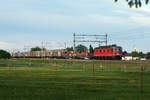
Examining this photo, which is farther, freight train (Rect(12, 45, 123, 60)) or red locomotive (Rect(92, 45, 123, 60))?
freight train (Rect(12, 45, 123, 60))

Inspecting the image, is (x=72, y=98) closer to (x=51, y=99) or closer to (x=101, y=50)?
(x=51, y=99)

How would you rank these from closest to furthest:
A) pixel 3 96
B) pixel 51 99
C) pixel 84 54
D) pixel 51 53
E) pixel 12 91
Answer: pixel 51 99 < pixel 3 96 < pixel 12 91 < pixel 84 54 < pixel 51 53

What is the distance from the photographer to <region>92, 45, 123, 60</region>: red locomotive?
62312 mm

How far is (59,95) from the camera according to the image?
13562 mm

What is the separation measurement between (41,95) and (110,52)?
2011 inches

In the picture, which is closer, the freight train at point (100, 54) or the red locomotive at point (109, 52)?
the red locomotive at point (109, 52)

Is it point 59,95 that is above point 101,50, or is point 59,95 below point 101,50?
below

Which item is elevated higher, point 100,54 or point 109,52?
point 109,52

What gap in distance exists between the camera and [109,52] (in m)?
64.0

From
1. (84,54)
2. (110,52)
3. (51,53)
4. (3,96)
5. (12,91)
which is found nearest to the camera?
(3,96)

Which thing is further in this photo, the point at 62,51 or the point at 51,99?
the point at 62,51

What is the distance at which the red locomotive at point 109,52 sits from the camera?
6231 centimetres

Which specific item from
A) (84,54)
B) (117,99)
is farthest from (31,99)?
(84,54)

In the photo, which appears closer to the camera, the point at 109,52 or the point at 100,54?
the point at 109,52
